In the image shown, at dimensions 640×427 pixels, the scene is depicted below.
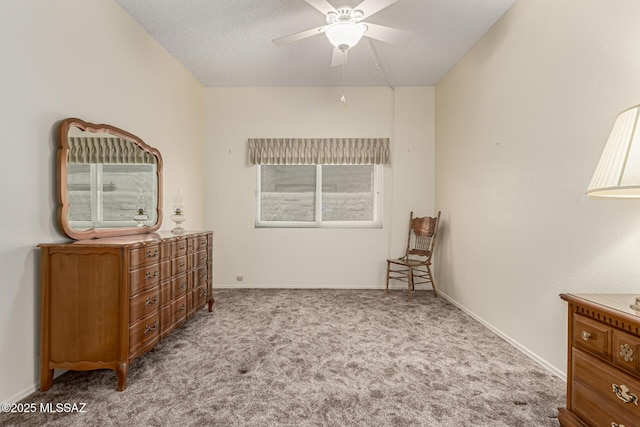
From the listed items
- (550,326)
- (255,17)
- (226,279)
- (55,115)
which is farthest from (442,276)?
(55,115)

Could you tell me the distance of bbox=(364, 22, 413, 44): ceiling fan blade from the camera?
7.86 feet

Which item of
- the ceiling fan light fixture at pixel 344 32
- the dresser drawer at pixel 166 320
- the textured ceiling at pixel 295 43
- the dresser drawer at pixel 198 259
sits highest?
the textured ceiling at pixel 295 43

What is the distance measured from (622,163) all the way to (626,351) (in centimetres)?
71

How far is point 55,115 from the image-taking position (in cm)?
Answer: 197

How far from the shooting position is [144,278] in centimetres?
207

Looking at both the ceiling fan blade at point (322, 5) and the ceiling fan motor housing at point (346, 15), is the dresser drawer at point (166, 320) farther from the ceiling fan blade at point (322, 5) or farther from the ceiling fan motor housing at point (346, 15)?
the ceiling fan motor housing at point (346, 15)

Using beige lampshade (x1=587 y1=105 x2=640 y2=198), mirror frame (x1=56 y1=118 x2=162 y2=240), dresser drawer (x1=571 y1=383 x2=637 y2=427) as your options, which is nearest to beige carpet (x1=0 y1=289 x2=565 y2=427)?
dresser drawer (x1=571 y1=383 x2=637 y2=427)

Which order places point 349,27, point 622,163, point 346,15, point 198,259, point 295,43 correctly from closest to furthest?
point 622,163 < point 349,27 < point 346,15 < point 198,259 < point 295,43

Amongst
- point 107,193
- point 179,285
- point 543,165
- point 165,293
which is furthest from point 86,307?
point 543,165

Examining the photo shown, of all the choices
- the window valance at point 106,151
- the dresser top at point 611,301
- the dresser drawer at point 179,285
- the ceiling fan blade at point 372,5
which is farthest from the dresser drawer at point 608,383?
the window valance at point 106,151

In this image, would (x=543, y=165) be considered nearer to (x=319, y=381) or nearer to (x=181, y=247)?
(x=319, y=381)

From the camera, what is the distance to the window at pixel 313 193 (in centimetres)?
441

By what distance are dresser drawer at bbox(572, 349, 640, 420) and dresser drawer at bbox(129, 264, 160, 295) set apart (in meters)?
2.39

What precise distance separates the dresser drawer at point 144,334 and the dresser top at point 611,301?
2.39m
